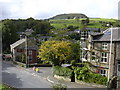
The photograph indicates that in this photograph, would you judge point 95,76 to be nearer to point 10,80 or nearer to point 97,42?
point 97,42

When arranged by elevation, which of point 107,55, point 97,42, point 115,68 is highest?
point 97,42

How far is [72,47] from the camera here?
3497 cm

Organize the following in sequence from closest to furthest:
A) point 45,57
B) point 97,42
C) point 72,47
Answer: point 97,42 → point 45,57 → point 72,47

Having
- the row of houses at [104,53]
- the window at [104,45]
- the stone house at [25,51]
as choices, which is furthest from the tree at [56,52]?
the stone house at [25,51]

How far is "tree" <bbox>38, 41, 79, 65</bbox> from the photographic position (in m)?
31.5

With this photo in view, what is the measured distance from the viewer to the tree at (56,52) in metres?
31.5

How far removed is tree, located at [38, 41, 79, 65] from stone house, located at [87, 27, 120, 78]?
5.52m

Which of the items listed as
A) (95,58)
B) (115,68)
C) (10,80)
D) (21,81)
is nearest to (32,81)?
(21,81)

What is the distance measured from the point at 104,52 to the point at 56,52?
28.2 ft

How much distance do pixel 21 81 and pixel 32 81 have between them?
166cm

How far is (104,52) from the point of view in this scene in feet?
86.4

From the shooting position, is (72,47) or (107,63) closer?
(107,63)

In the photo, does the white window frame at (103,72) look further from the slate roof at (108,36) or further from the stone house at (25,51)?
the stone house at (25,51)

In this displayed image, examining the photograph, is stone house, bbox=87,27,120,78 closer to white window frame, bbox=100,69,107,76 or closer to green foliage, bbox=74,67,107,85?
white window frame, bbox=100,69,107,76
